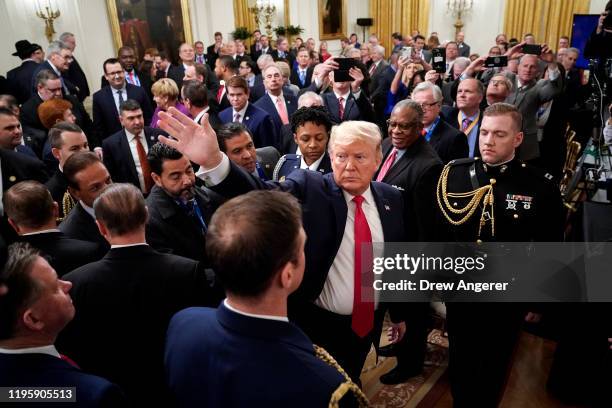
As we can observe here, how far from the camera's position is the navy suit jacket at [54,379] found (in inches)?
44.7

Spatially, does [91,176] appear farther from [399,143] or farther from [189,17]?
[189,17]

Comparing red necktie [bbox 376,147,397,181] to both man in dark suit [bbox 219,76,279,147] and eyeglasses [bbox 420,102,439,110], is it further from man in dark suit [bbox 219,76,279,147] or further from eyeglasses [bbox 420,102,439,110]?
man in dark suit [bbox 219,76,279,147]

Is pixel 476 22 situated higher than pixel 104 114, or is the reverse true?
pixel 476 22

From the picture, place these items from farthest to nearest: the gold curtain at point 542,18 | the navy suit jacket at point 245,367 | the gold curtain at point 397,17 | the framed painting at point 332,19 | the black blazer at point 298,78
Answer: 1. the gold curtain at point 397,17
2. the framed painting at point 332,19
3. the gold curtain at point 542,18
4. the black blazer at point 298,78
5. the navy suit jacket at point 245,367

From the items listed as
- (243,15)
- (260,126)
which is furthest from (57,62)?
(243,15)

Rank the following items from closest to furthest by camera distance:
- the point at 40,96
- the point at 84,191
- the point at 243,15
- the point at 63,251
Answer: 1. the point at 63,251
2. the point at 84,191
3. the point at 40,96
4. the point at 243,15

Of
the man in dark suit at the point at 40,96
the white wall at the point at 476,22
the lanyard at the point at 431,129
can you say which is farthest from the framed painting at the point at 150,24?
the white wall at the point at 476,22

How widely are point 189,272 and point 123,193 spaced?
40 cm

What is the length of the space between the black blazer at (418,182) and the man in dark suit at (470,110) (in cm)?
118

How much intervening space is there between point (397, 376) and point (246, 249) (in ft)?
7.68

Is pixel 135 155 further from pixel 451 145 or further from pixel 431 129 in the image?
pixel 451 145

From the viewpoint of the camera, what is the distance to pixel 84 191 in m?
2.42

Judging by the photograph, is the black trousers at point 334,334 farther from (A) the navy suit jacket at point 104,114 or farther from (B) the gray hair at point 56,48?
(B) the gray hair at point 56,48

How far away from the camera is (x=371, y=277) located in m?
2.14
